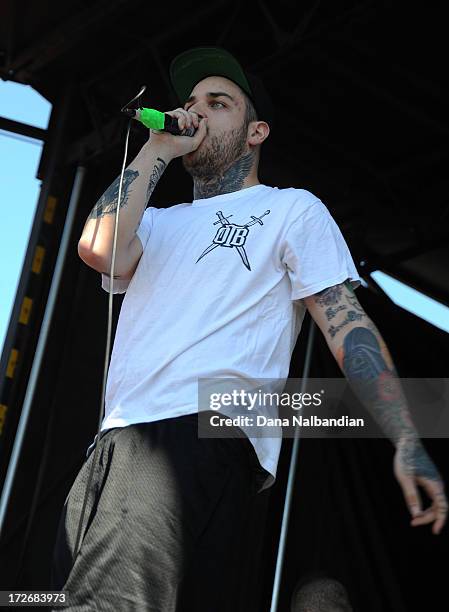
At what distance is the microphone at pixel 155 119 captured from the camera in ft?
6.56

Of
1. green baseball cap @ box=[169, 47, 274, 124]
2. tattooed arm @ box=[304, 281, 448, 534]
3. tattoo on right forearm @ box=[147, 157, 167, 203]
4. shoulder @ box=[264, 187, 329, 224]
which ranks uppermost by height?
green baseball cap @ box=[169, 47, 274, 124]

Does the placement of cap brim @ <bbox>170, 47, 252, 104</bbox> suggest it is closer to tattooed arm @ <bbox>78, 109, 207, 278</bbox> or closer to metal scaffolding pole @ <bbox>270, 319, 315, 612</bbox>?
tattooed arm @ <bbox>78, 109, 207, 278</bbox>

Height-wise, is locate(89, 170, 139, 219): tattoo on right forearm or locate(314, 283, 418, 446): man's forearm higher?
locate(89, 170, 139, 219): tattoo on right forearm

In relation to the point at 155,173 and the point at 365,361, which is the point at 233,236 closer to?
the point at 155,173

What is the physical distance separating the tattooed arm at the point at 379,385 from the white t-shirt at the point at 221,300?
0.06m

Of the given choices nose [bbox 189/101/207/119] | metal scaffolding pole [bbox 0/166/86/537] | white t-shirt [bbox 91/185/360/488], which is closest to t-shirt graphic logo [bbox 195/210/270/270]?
white t-shirt [bbox 91/185/360/488]

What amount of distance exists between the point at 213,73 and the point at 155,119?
0.41 meters

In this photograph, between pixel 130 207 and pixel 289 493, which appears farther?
pixel 289 493

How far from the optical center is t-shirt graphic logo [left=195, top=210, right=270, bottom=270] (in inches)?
76.6

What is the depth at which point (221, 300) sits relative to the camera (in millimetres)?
1866

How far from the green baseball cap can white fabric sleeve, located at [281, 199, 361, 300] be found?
51 centimetres

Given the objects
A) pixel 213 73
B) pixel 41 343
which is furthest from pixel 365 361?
pixel 41 343

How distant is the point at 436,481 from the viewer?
5.03ft

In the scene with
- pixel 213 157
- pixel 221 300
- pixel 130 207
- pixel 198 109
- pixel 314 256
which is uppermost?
pixel 198 109
